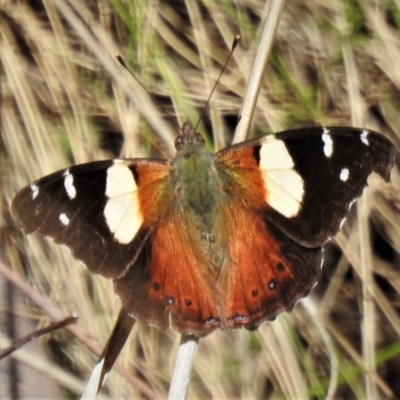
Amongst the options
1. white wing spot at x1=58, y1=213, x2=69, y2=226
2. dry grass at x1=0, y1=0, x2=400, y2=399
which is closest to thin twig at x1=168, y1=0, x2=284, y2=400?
white wing spot at x1=58, y1=213, x2=69, y2=226

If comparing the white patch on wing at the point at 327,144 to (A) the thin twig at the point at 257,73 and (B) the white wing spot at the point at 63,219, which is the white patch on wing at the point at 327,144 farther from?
(B) the white wing spot at the point at 63,219

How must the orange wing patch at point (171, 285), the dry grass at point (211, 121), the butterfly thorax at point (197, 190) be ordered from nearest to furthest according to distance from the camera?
the orange wing patch at point (171, 285)
the butterfly thorax at point (197, 190)
the dry grass at point (211, 121)

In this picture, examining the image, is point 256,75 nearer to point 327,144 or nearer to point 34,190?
point 327,144

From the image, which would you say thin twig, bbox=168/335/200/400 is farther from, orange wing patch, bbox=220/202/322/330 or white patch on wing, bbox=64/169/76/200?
white patch on wing, bbox=64/169/76/200

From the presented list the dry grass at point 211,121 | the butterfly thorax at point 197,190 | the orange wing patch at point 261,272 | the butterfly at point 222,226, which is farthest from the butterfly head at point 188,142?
the dry grass at point 211,121

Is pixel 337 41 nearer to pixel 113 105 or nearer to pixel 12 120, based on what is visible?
pixel 113 105

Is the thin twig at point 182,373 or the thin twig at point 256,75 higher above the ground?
the thin twig at point 256,75

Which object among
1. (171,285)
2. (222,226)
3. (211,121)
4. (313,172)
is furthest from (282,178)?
(211,121)

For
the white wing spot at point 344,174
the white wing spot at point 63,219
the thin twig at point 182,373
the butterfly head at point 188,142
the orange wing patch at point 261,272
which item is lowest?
the thin twig at point 182,373
